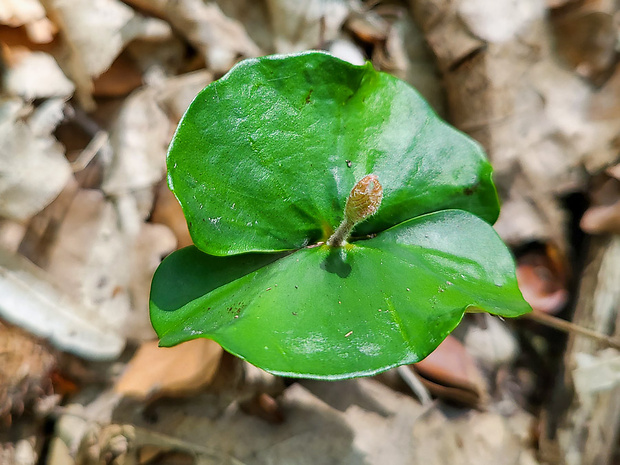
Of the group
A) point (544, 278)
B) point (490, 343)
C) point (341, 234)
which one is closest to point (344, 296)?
point (341, 234)

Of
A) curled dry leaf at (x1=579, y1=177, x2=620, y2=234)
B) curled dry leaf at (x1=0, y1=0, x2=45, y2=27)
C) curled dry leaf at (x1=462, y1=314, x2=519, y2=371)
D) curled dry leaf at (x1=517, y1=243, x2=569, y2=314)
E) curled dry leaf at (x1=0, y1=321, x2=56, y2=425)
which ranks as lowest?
curled dry leaf at (x1=462, y1=314, x2=519, y2=371)

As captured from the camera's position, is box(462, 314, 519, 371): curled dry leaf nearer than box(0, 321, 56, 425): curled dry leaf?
No

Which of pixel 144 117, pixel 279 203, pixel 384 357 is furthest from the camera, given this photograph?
pixel 144 117

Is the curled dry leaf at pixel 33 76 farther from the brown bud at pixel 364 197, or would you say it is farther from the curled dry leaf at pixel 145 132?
the brown bud at pixel 364 197

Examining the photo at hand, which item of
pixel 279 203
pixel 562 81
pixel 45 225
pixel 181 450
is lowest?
pixel 181 450

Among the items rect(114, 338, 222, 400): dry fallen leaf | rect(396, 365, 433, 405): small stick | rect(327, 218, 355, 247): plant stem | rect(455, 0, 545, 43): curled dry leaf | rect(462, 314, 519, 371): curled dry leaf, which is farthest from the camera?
rect(455, 0, 545, 43): curled dry leaf

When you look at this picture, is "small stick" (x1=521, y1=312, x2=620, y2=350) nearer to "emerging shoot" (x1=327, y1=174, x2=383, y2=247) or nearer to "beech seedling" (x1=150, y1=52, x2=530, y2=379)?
"beech seedling" (x1=150, y1=52, x2=530, y2=379)

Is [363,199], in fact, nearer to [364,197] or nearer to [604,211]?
[364,197]

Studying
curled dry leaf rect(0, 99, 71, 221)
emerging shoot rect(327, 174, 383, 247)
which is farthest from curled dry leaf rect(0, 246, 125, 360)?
emerging shoot rect(327, 174, 383, 247)

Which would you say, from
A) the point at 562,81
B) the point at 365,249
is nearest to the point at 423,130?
the point at 365,249

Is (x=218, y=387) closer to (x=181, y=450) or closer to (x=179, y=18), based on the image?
(x=181, y=450)
